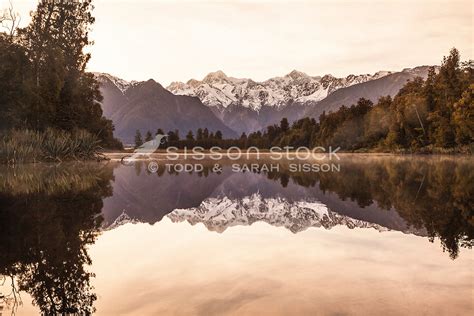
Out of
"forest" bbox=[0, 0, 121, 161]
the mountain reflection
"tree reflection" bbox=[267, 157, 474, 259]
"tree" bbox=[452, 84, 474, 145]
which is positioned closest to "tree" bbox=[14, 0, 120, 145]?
"forest" bbox=[0, 0, 121, 161]

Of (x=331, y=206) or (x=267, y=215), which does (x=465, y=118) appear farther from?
(x=267, y=215)

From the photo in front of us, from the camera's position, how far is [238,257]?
8297 millimetres

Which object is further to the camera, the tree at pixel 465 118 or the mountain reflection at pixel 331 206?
the tree at pixel 465 118

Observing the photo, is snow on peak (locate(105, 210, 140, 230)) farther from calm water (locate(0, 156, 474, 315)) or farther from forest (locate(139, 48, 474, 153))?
forest (locate(139, 48, 474, 153))

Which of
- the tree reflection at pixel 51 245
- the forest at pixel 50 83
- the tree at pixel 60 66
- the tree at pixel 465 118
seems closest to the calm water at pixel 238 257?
the tree reflection at pixel 51 245

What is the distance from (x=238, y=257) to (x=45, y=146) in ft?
118

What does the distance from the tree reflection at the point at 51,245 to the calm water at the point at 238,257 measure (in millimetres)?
27

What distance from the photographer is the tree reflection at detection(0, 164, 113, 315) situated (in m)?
6.01

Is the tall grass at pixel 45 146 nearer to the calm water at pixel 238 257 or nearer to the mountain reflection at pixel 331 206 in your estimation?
the mountain reflection at pixel 331 206

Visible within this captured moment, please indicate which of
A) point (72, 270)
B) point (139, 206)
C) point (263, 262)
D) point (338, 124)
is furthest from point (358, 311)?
point (338, 124)

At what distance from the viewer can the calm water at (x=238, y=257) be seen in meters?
5.61

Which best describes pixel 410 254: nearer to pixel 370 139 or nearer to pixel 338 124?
pixel 370 139

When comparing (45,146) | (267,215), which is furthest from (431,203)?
(45,146)

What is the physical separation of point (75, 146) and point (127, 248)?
3683 cm
